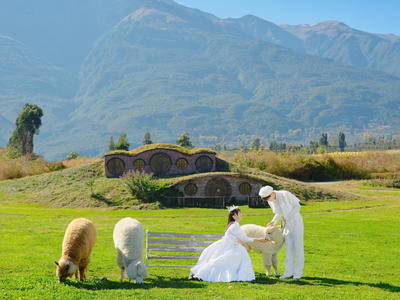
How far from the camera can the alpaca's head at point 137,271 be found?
15664 mm

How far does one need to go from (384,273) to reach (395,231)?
14.5 meters

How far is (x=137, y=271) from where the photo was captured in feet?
51.7

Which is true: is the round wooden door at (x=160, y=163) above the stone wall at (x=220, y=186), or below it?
above

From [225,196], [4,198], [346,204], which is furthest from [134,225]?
[4,198]

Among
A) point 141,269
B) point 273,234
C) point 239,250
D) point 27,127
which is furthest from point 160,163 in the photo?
point 27,127

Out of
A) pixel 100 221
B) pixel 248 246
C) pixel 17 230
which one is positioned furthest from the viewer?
pixel 100 221

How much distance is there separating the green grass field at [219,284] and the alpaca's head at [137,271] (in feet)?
0.96

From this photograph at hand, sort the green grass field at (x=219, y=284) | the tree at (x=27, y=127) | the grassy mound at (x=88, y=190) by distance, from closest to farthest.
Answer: the green grass field at (x=219, y=284)
the grassy mound at (x=88, y=190)
the tree at (x=27, y=127)

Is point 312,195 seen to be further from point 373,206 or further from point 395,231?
point 395,231

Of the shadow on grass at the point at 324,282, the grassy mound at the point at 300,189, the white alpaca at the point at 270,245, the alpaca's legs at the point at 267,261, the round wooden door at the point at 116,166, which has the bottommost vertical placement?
the shadow on grass at the point at 324,282

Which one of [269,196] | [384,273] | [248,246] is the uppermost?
[269,196]

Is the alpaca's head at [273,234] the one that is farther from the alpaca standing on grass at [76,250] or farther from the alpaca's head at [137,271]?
the alpaca standing on grass at [76,250]

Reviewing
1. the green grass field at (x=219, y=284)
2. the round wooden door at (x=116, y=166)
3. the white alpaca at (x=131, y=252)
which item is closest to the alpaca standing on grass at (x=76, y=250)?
the green grass field at (x=219, y=284)

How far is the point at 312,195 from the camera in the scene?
5566 centimetres
